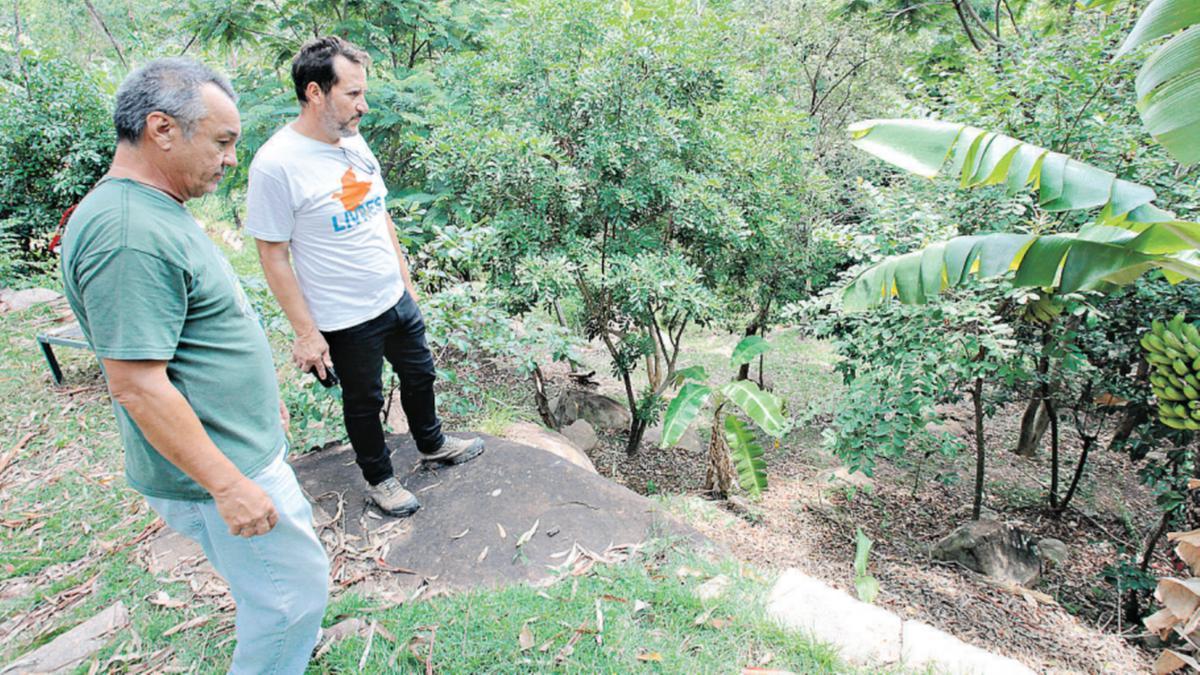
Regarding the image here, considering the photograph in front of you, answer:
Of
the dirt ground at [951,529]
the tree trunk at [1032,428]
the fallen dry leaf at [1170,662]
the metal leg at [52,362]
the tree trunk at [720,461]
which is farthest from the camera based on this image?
the tree trunk at [1032,428]

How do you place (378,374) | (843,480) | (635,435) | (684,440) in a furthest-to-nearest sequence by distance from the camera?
(684,440) → (635,435) → (843,480) → (378,374)

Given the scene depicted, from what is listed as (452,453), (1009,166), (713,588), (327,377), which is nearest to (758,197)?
(1009,166)

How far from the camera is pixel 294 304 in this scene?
241 cm

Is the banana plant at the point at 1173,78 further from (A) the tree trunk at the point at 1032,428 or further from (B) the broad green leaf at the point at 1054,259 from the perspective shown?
(A) the tree trunk at the point at 1032,428

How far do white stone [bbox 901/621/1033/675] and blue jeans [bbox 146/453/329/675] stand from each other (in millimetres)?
2034

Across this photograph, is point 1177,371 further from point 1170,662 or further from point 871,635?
point 871,635

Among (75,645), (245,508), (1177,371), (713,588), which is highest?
(245,508)

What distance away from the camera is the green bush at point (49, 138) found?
6344 millimetres

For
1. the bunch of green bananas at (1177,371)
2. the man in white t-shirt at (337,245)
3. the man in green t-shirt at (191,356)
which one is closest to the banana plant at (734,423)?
the bunch of green bananas at (1177,371)

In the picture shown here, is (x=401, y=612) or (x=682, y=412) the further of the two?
(x=682, y=412)

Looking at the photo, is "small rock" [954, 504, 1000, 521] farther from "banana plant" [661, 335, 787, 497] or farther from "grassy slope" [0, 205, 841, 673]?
"grassy slope" [0, 205, 841, 673]

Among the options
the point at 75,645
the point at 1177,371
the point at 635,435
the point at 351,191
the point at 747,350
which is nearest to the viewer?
the point at 75,645

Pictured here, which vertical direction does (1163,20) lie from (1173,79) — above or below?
above

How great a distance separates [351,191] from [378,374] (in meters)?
0.83
